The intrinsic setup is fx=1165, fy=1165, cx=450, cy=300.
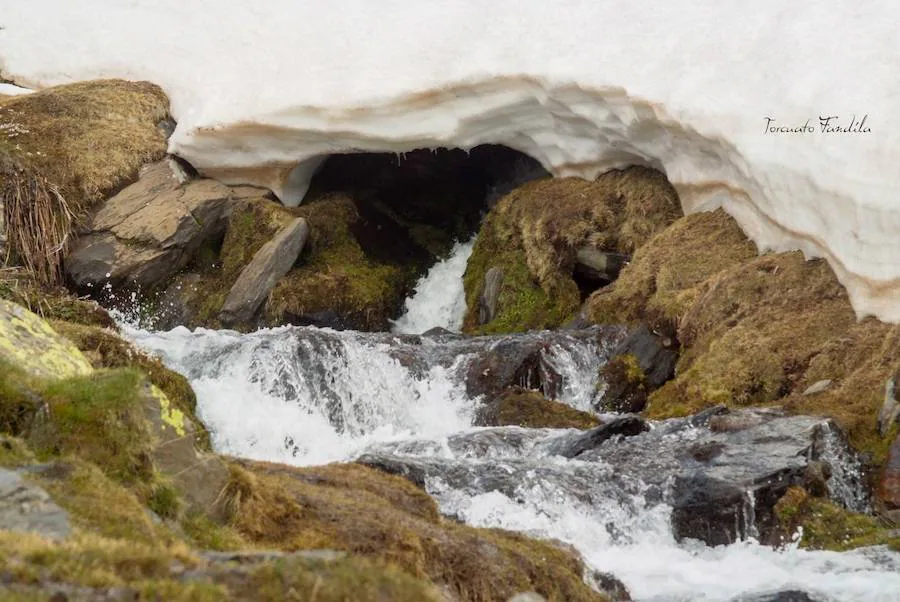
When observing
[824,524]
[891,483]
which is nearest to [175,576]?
[824,524]

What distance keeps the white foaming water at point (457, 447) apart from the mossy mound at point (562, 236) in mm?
3600

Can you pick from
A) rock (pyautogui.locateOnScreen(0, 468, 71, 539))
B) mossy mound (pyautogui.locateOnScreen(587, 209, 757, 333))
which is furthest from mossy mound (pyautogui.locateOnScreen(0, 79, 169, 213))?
rock (pyautogui.locateOnScreen(0, 468, 71, 539))

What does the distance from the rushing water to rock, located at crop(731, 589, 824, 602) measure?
0.18 metres

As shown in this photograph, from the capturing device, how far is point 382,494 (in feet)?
30.6

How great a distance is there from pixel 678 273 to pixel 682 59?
392cm

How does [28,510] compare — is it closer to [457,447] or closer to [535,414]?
[457,447]

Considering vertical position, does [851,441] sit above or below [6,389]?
above

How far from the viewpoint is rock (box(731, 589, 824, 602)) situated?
29.8ft

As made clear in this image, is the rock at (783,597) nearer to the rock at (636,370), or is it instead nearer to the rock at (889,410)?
the rock at (889,410)

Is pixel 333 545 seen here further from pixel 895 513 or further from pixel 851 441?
pixel 851 441

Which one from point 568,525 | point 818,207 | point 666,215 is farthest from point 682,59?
point 568,525

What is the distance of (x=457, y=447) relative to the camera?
13.7 meters

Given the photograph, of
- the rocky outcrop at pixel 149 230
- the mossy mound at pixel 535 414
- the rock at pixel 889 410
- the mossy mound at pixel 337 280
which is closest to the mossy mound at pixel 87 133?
the rocky outcrop at pixel 149 230

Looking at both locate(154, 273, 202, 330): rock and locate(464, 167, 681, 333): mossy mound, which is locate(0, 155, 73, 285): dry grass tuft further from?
locate(464, 167, 681, 333): mossy mound
